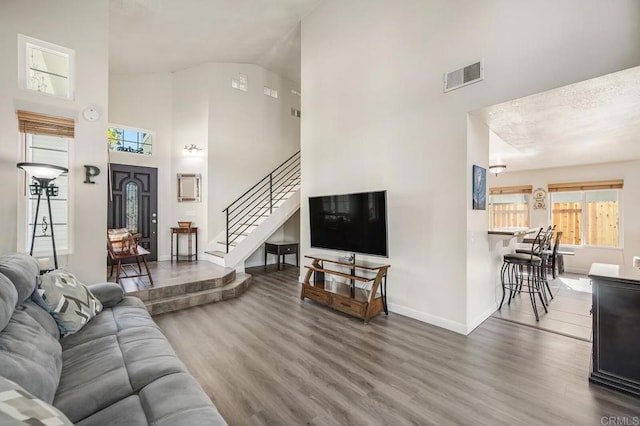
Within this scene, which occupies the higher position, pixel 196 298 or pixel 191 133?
pixel 191 133

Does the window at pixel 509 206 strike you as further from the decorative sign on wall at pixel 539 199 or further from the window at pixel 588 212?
the window at pixel 588 212

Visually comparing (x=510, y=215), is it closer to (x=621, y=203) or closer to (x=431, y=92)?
(x=621, y=203)

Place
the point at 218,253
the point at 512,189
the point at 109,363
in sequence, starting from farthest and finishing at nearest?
the point at 512,189
the point at 218,253
the point at 109,363

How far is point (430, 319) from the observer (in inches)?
135

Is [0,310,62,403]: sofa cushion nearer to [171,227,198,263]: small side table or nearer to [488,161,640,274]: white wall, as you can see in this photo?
[171,227,198,263]: small side table

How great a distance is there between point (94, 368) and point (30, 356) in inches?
12.5

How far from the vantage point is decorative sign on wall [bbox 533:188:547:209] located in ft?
22.4

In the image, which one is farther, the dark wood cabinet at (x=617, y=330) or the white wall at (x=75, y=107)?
the white wall at (x=75, y=107)

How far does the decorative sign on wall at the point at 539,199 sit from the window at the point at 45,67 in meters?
9.21

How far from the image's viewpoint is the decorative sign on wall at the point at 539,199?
681 centimetres

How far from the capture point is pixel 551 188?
22.0ft

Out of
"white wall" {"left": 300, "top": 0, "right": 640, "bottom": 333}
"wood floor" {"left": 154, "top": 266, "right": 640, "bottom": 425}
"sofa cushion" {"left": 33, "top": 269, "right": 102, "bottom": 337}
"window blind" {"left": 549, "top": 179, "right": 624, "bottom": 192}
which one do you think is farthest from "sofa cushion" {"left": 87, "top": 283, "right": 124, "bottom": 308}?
"window blind" {"left": 549, "top": 179, "right": 624, "bottom": 192}

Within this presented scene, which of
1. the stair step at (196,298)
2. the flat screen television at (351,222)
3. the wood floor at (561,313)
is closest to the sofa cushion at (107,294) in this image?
the stair step at (196,298)

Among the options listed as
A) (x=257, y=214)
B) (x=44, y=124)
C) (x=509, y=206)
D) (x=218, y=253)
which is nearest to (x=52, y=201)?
(x=44, y=124)
